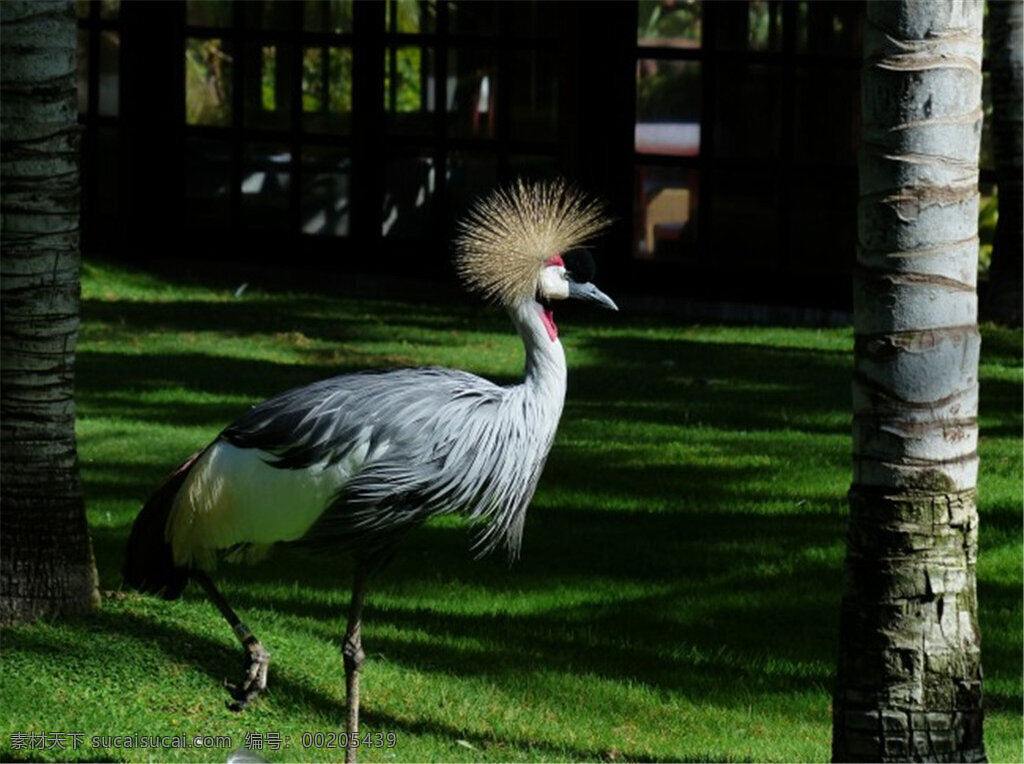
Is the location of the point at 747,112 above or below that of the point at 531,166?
above

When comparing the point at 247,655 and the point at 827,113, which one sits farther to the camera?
the point at 827,113

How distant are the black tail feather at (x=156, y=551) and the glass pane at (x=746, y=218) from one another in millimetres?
10479

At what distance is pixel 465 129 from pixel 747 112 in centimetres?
272

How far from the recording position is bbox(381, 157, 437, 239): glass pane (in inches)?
699

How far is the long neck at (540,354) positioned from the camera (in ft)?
19.2

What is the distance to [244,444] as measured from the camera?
19.9 feet

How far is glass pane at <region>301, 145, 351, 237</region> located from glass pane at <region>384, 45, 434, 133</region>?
2.30 ft

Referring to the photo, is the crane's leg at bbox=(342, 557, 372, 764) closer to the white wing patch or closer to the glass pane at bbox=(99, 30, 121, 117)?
the white wing patch

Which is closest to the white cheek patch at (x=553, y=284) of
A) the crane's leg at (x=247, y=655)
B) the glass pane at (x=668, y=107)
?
the crane's leg at (x=247, y=655)

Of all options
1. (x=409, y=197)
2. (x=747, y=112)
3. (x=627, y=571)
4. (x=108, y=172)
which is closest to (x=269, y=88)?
(x=409, y=197)

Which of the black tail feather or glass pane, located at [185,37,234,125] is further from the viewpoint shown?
glass pane, located at [185,37,234,125]

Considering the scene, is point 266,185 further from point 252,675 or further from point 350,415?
point 350,415

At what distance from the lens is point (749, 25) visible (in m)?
16.2

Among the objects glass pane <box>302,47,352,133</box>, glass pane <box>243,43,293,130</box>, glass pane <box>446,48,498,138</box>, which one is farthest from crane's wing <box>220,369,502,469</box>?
glass pane <box>243,43,293,130</box>
